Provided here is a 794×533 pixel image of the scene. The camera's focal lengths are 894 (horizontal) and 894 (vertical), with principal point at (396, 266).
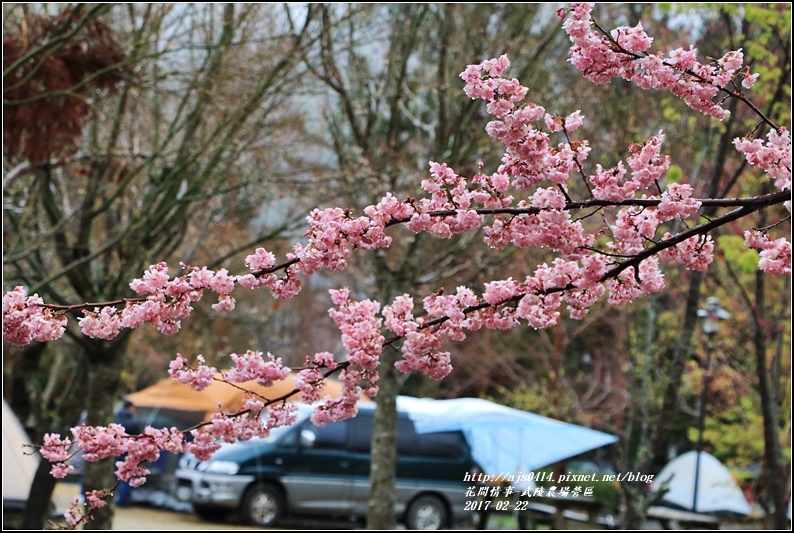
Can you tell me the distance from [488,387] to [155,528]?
18159mm

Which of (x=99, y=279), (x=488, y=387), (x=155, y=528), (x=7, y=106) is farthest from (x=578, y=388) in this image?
(x=7, y=106)

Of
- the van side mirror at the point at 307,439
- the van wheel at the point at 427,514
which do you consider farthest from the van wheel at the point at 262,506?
the van wheel at the point at 427,514

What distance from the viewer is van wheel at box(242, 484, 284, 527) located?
1387 cm

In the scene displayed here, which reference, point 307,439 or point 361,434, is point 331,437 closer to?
point 307,439

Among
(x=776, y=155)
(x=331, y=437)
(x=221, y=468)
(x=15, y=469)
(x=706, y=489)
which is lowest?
(x=15, y=469)

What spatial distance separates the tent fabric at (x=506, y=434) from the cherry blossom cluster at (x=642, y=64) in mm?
10656

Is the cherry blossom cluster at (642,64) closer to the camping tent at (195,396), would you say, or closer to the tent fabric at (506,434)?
the tent fabric at (506,434)

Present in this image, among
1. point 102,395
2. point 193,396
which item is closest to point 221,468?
point 193,396

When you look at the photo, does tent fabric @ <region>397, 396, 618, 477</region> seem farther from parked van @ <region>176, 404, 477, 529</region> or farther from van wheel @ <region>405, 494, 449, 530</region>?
van wheel @ <region>405, 494, 449, 530</region>

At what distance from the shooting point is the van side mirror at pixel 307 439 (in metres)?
14.3

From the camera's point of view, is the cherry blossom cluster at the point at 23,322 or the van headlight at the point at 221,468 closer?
the cherry blossom cluster at the point at 23,322

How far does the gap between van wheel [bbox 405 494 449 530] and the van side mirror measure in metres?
1.94

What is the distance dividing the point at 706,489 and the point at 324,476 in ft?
29.4

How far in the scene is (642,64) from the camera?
111 inches
